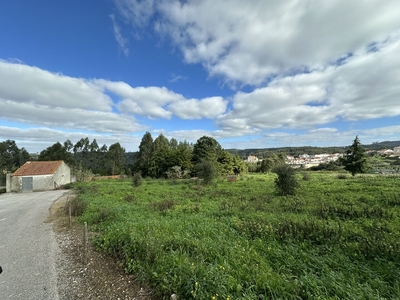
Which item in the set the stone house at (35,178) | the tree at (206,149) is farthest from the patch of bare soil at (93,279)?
the tree at (206,149)

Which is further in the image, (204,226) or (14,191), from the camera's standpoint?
(14,191)

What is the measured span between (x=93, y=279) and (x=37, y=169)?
36.2m

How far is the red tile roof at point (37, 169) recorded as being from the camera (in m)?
31.6

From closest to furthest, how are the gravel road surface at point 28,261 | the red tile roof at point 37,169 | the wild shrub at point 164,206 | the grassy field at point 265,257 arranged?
the grassy field at point 265,257 < the gravel road surface at point 28,261 < the wild shrub at point 164,206 < the red tile roof at point 37,169

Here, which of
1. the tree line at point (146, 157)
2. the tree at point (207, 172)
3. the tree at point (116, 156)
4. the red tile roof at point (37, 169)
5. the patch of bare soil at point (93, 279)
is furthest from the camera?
the tree at point (116, 156)

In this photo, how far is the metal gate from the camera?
3108cm

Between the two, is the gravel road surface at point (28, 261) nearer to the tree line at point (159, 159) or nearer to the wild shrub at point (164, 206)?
the wild shrub at point (164, 206)

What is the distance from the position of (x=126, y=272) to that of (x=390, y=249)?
6430mm

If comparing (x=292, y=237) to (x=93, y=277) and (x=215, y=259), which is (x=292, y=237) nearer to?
(x=215, y=259)

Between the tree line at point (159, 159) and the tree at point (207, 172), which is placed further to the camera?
the tree line at point (159, 159)

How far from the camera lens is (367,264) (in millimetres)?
4508

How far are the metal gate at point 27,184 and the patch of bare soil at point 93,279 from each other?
31.8 m

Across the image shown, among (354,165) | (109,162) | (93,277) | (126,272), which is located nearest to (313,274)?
(126,272)

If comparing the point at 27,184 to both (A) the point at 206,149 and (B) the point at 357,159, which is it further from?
(B) the point at 357,159
